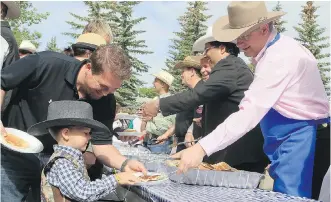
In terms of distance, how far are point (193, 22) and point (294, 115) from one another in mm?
40278

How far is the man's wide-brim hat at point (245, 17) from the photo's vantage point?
2.57 meters

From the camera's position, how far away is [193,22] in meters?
42.1

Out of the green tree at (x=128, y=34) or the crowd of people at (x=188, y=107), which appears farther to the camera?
the green tree at (x=128, y=34)

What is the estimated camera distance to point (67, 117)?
265cm

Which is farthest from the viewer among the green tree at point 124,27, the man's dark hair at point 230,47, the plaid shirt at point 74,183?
the green tree at point 124,27

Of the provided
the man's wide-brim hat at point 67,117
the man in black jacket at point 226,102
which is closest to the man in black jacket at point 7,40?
the man's wide-brim hat at point 67,117

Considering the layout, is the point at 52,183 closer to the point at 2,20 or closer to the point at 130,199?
the point at 130,199

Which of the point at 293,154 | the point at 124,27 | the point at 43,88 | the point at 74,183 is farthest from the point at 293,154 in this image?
the point at 124,27

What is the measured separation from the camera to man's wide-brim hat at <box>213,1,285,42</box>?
8.45 ft

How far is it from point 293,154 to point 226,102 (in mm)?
931

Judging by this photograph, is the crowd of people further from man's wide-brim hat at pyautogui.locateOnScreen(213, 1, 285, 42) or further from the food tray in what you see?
the food tray

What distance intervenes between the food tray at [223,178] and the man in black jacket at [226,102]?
0.72m

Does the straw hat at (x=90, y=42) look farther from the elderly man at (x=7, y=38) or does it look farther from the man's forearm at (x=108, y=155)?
the man's forearm at (x=108, y=155)

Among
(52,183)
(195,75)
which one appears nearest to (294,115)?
(52,183)
